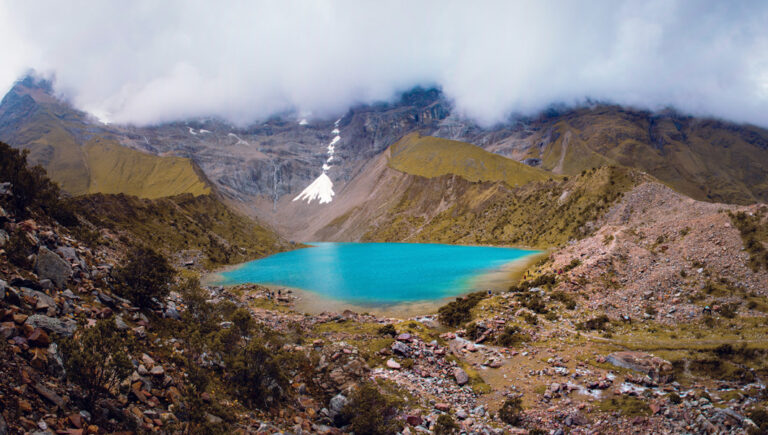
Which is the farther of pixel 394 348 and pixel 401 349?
pixel 394 348

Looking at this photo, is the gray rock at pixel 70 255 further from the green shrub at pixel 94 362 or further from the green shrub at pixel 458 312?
the green shrub at pixel 458 312

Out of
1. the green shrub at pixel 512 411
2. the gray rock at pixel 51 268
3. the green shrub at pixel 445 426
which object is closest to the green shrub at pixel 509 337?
the green shrub at pixel 512 411

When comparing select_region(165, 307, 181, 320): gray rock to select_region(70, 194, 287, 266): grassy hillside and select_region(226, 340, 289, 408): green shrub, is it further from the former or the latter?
select_region(70, 194, 287, 266): grassy hillside

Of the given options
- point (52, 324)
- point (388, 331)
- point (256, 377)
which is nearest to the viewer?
point (52, 324)

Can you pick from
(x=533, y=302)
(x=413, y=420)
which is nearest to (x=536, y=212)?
(x=533, y=302)

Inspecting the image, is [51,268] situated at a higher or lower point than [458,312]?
higher

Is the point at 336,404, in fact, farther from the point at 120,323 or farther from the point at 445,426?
the point at 120,323
